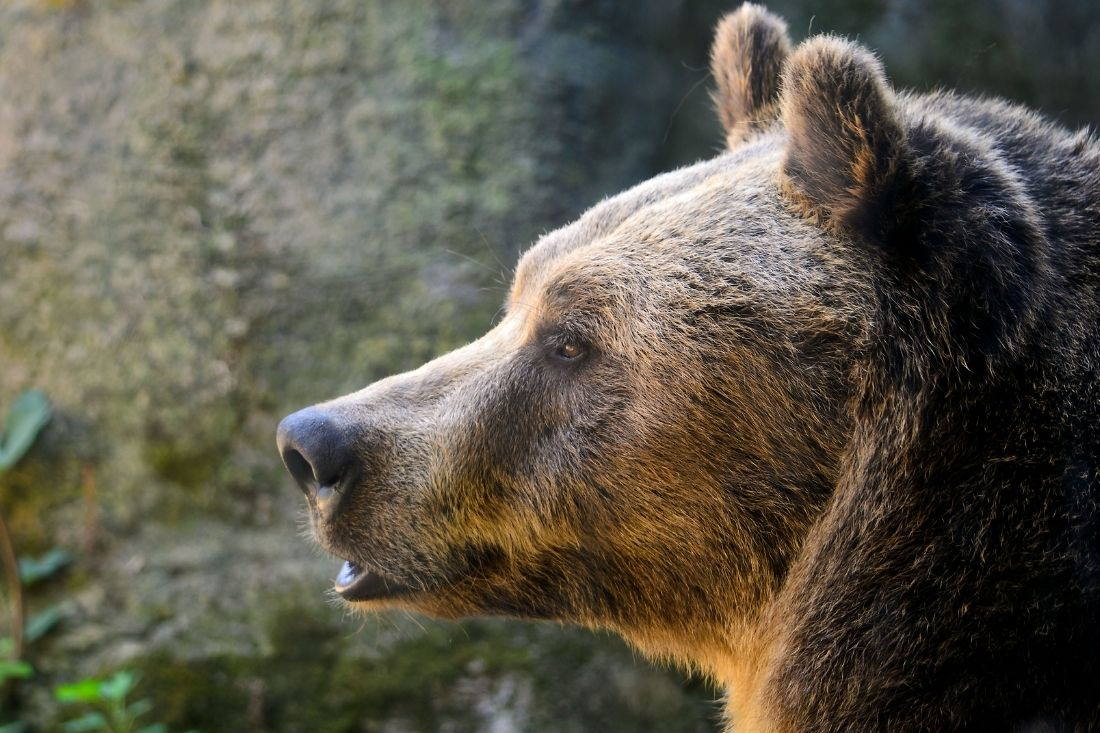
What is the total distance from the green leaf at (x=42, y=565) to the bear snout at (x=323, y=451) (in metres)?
2.94

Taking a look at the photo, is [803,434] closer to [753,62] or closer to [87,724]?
[753,62]

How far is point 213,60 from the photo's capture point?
16.9 feet

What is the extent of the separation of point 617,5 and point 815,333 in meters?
3.46

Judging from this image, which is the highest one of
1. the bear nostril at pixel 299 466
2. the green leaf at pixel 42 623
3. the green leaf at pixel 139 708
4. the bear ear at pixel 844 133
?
the bear ear at pixel 844 133

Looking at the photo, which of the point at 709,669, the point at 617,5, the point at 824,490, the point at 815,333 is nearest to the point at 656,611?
the point at 709,669

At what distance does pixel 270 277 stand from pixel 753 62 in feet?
8.81

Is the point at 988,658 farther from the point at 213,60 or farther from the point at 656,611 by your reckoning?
the point at 213,60

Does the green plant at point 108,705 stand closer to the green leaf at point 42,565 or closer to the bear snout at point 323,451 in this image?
the green leaf at point 42,565

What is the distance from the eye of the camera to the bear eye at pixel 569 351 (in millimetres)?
2600

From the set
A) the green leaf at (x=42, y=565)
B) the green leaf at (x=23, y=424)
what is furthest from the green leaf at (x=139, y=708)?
the green leaf at (x=23, y=424)

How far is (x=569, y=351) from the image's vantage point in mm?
2615

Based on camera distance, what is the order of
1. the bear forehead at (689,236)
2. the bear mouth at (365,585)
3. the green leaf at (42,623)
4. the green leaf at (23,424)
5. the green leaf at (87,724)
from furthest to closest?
the green leaf at (23,424), the green leaf at (42,623), the green leaf at (87,724), the bear mouth at (365,585), the bear forehead at (689,236)

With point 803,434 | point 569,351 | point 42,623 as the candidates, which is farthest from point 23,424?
point 803,434

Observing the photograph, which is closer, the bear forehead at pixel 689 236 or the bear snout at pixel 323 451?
the bear forehead at pixel 689 236
